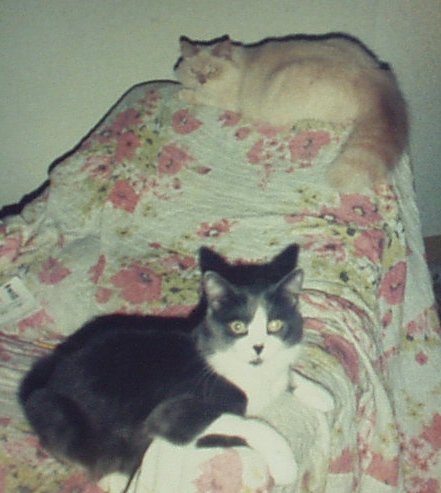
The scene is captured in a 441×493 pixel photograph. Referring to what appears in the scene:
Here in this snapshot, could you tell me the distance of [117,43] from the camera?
231cm

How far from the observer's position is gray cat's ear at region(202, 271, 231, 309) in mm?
1225

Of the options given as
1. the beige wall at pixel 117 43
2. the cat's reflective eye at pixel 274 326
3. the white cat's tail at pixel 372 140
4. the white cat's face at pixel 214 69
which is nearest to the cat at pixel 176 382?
the cat's reflective eye at pixel 274 326

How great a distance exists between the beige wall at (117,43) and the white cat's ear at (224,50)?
0.20 m

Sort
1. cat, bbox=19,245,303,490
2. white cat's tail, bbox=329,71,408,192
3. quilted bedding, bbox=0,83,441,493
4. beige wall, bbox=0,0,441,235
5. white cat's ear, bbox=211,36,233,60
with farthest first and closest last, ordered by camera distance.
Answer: beige wall, bbox=0,0,441,235
white cat's ear, bbox=211,36,233,60
white cat's tail, bbox=329,71,408,192
quilted bedding, bbox=0,83,441,493
cat, bbox=19,245,303,490

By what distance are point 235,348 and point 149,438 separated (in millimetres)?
243

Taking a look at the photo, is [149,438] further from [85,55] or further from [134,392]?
[85,55]

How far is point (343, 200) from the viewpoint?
1.71 metres

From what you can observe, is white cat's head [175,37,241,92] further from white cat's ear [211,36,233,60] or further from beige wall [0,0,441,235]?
beige wall [0,0,441,235]

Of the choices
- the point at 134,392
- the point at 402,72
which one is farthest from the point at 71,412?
the point at 402,72

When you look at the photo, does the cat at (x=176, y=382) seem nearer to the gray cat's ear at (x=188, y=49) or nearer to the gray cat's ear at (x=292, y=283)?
the gray cat's ear at (x=292, y=283)

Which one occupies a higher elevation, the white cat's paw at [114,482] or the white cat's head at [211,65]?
the white cat's head at [211,65]

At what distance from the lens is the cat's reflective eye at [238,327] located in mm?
1200

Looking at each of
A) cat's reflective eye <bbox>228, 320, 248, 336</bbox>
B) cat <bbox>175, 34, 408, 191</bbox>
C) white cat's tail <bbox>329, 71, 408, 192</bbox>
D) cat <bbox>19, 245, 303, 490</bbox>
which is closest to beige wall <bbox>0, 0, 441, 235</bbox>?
cat <bbox>175, 34, 408, 191</bbox>

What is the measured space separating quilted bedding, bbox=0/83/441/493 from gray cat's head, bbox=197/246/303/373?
0.12m
